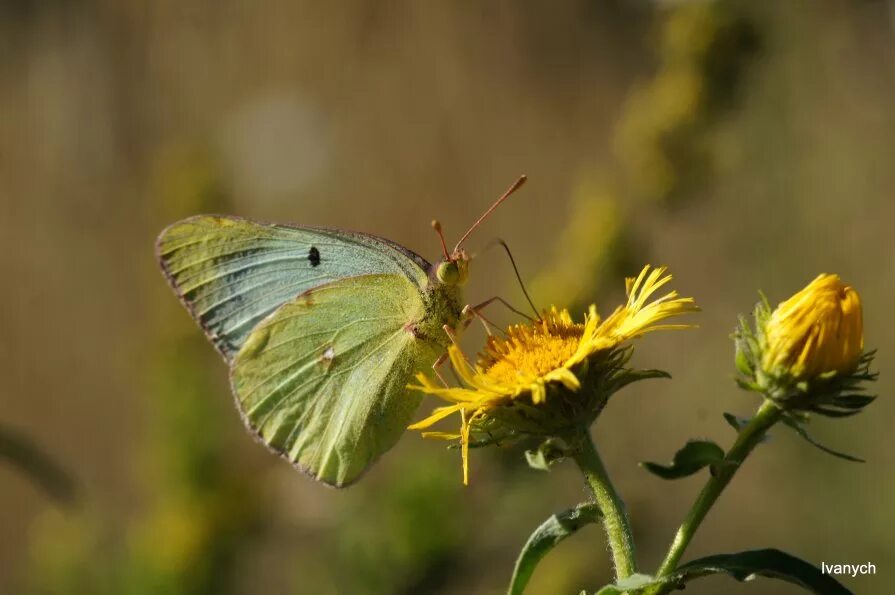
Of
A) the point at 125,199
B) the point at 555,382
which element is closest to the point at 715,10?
the point at 555,382

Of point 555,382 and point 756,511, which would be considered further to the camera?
point 756,511

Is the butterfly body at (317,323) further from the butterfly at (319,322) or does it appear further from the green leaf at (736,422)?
the green leaf at (736,422)

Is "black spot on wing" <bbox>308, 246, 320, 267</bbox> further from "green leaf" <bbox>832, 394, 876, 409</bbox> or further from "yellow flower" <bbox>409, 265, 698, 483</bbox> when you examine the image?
"green leaf" <bbox>832, 394, 876, 409</bbox>

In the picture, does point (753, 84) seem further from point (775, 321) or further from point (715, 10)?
point (775, 321)

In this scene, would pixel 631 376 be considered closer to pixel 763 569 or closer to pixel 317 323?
pixel 763 569

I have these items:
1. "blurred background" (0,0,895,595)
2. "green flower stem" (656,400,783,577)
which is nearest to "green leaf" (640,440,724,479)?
"green flower stem" (656,400,783,577)

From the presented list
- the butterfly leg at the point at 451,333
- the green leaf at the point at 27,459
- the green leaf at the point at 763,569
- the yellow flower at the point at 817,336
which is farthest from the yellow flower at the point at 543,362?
the green leaf at the point at 27,459

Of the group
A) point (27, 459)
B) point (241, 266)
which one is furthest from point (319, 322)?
point (27, 459)
